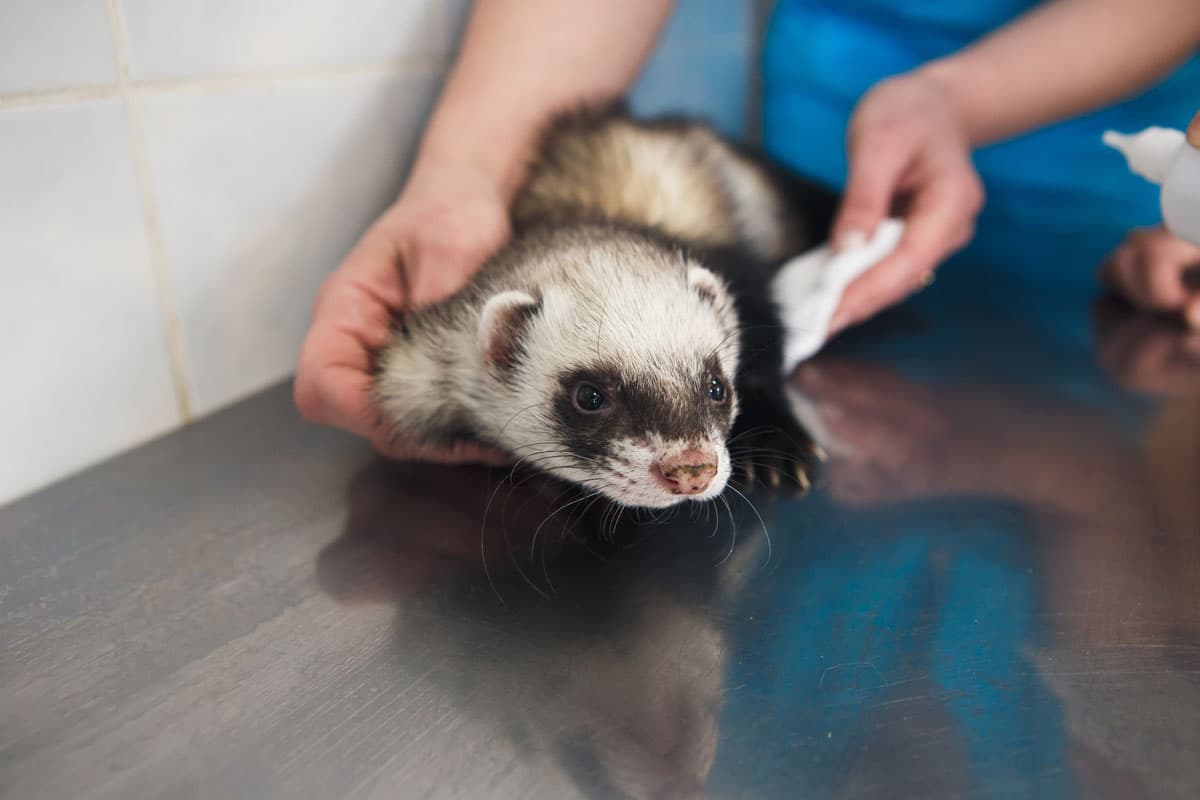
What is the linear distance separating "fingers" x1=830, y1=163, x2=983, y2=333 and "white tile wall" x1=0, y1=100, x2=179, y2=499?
0.80m

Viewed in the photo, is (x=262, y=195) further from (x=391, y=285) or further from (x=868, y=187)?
(x=868, y=187)

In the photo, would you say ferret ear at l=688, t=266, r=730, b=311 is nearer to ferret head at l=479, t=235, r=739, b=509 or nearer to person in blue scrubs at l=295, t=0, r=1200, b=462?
ferret head at l=479, t=235, r=739, b=509


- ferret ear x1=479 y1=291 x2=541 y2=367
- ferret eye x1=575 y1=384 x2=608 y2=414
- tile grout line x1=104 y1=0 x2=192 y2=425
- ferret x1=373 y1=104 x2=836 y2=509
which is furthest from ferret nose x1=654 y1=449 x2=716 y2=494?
tile grout line x1=104 y1=0 x2=192 y2=425

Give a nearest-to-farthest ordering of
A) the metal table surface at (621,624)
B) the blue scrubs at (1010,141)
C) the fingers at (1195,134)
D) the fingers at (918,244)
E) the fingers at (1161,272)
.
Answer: the metal table surface at (621,624) → the fingers at (1195,134) → the fingers at (918,244) → the fingers at (1161,272) → the blue scrubs at (1010,141)

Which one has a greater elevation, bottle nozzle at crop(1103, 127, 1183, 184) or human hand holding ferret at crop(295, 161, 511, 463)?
bottle nozzle at crop(1103, 127, 1183, 184)

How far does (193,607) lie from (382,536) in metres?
0.16

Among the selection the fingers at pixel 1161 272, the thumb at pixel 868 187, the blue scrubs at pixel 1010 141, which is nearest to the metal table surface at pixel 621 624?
the thumb at pixel 868 187

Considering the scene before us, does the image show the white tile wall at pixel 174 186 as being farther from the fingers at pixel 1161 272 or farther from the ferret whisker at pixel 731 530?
the fingers at pixel 1161 272

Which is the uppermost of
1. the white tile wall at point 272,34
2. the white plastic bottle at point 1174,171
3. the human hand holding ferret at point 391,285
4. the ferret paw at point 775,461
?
the white plastic bottle at point 1174,171

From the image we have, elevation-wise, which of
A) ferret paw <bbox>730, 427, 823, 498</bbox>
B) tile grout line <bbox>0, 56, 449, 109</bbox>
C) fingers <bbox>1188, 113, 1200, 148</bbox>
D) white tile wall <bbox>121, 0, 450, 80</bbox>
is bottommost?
ferret paw <bbox>730, 427, 823, 498</bbox>

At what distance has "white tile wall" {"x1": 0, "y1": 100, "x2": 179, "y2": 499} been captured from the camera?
0.83 metres

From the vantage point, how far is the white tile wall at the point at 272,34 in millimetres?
918

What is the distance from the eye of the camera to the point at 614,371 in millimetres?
827

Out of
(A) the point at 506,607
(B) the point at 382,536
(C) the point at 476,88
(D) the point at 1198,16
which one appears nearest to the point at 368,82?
(C) the point at 476,88
